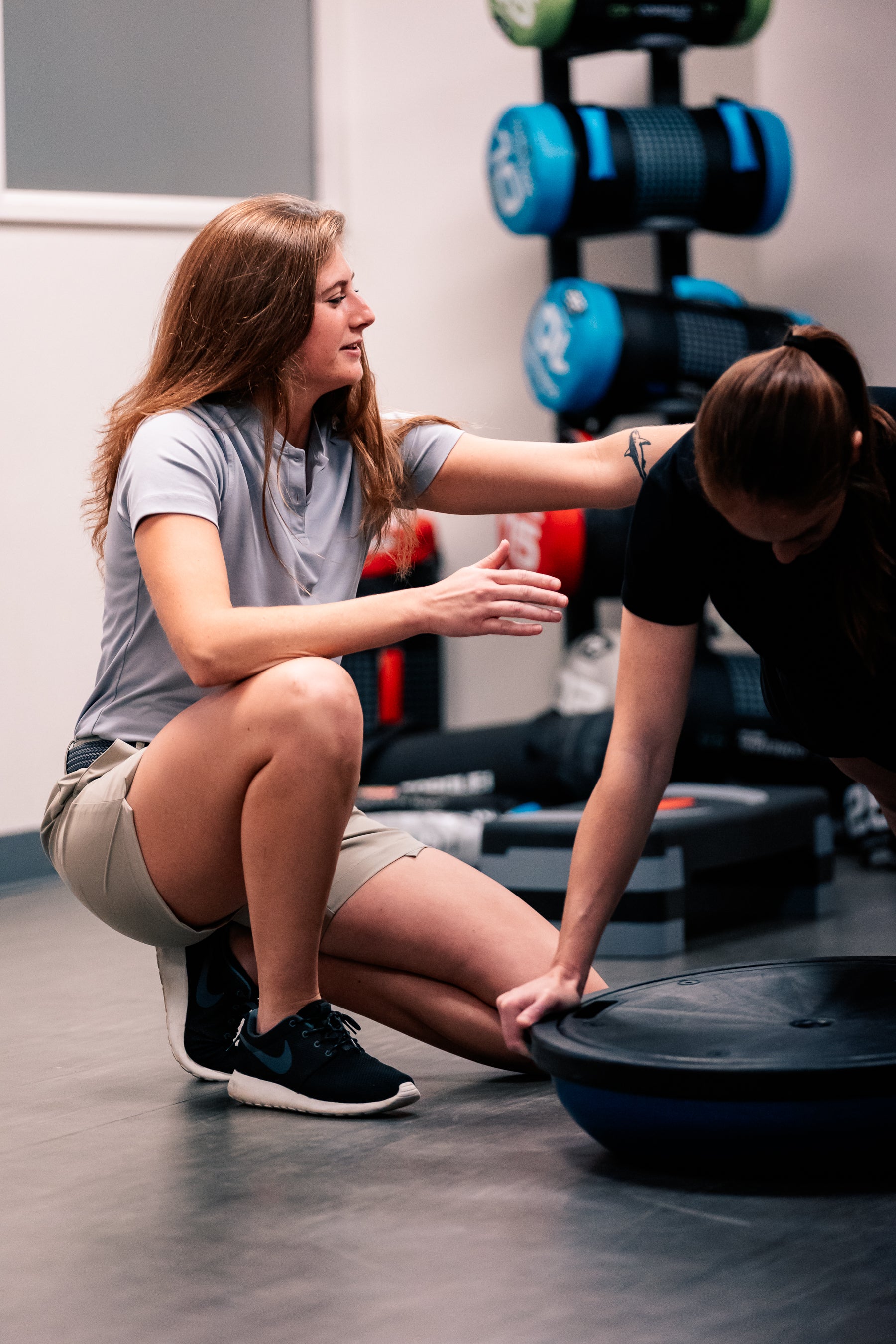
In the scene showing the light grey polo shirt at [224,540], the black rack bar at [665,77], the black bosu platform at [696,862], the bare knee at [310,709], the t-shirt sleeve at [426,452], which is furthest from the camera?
the black rack bar at [665,77]

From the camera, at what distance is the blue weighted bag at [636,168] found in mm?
3531

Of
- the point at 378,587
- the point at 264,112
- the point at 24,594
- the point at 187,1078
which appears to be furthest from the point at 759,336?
the point at 187,1078

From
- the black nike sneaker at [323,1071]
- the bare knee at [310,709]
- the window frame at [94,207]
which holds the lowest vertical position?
the black nike sneaker at [323,1071]

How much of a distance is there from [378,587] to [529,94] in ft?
5.09

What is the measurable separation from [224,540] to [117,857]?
1.22 feet

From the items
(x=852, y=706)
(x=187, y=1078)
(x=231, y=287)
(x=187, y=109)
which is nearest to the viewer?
(x=852, y=706)

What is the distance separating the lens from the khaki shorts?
165 cm

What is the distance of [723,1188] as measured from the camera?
1.33 m

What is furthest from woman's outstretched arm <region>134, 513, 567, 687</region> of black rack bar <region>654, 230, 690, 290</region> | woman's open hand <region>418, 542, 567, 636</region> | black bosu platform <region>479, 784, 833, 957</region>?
black rack bar <region>654, 230, 690, 290</region>

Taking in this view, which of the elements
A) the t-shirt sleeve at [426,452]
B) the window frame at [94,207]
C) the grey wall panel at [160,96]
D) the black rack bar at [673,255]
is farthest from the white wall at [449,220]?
the t-shirt sleeve at [426,452]

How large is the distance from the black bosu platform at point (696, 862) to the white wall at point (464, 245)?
134 cm

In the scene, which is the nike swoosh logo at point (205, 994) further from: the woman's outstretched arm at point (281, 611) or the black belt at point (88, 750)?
the woman's outstretched arm at point (281, 611)

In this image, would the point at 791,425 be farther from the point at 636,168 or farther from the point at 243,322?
the point at 636,168

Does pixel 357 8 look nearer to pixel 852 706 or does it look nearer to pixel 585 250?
pixel 585 250
